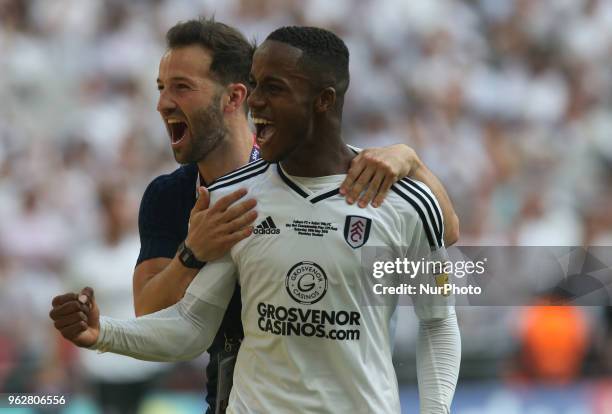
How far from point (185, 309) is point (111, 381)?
152 inches

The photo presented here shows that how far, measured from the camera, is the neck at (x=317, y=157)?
3.37 metres

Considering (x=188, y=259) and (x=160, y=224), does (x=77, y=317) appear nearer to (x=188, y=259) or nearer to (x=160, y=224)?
(x=188, y=259)

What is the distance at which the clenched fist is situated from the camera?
9.93 feet

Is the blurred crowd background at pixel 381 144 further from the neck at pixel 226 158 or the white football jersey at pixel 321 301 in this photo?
the white football jersey at pixel 321 301

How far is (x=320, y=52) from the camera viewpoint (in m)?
3.31

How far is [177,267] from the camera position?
11.7 feet

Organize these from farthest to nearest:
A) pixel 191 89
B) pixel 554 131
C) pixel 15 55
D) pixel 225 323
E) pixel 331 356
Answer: pixel 554 131 → pixel 15 55 → pixel 191 89 → pixel 225 323 → pixel 331 356

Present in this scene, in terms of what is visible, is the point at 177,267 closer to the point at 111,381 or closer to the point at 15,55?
the point at 111,381

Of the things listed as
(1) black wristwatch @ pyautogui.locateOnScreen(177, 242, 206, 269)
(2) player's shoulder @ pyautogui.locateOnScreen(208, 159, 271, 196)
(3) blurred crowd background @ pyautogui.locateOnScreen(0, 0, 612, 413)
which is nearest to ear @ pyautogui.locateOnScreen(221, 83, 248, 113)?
(2) player's shoulder @ pyautogui.locateOnScreen(208, 159, 271, 196)

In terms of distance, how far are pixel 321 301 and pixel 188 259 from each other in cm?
52

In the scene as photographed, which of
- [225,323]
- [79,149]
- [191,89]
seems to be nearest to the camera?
[225,323]

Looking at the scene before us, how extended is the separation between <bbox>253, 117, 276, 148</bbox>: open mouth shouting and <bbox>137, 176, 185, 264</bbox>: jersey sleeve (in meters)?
0.94

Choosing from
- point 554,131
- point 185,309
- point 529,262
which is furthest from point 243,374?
point 554,131

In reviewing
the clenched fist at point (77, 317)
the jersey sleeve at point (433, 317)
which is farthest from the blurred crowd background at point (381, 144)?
the clenched fist at point (77, 317)
